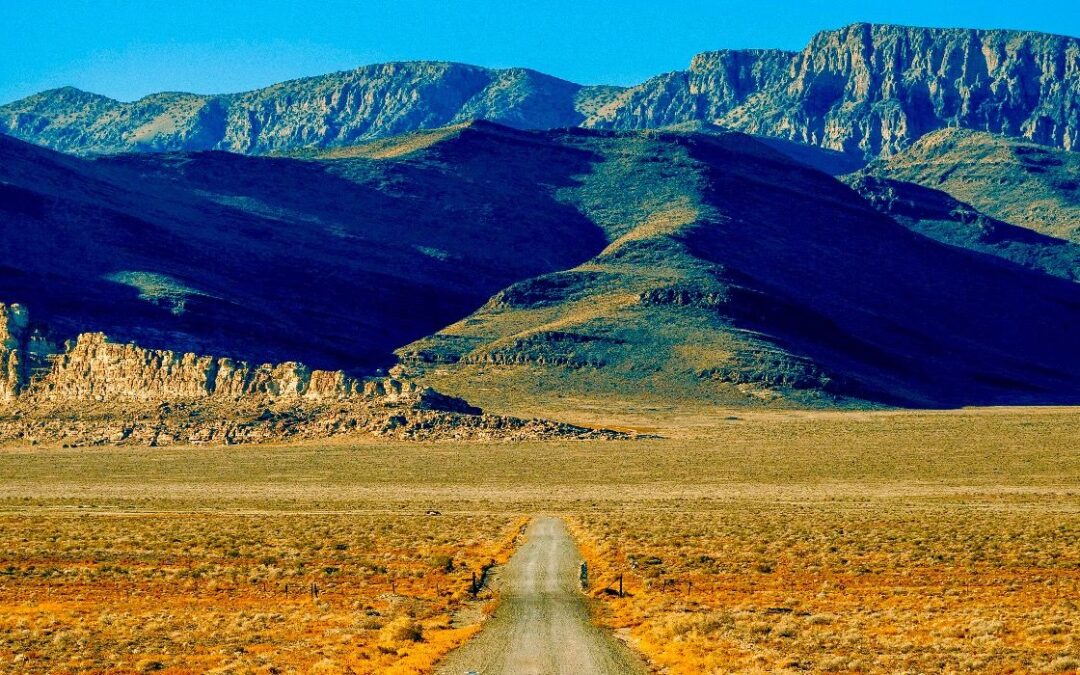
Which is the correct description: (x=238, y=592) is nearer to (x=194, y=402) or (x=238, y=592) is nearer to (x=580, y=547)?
(x=580, y=547)

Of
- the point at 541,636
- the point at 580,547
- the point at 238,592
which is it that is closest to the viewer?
the point at 541,636

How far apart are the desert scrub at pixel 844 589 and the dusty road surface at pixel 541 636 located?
87 centimetres

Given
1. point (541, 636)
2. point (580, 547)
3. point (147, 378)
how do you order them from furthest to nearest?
1. point (147, 378)
2. point (580, 547)
3. point (541, 636)

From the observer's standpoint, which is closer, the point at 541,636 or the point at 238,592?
the point at 541,636

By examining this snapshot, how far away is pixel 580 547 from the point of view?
47469mm

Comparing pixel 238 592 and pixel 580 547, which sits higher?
pixel 580 547

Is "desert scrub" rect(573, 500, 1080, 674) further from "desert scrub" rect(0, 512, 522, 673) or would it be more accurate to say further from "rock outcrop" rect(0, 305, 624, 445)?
"rock outcrop" rect(0, 305, 624, 445)

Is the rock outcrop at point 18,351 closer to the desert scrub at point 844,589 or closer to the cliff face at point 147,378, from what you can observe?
the cliff face at point 147,378

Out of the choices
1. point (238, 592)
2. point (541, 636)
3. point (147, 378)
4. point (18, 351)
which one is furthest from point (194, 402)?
point (541, 636)

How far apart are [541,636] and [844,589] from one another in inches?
402

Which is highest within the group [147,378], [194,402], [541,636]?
[147,378]

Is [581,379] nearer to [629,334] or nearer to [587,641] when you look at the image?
[629,334]

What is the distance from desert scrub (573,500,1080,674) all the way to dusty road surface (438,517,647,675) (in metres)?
0.87

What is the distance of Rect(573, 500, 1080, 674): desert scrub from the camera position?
27.4 metres
